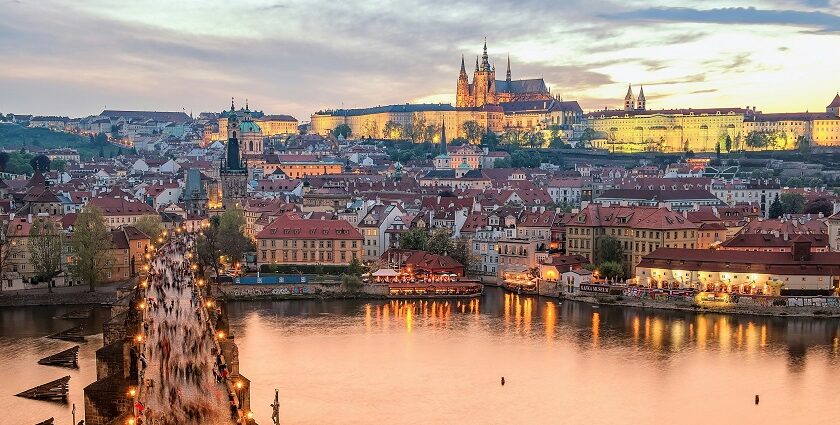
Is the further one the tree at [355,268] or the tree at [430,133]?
the tree at [430,133]

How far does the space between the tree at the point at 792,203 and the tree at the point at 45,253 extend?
28.1 m

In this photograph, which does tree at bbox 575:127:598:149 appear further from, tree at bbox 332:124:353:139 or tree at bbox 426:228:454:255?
tree at bbox 426:228:454:255

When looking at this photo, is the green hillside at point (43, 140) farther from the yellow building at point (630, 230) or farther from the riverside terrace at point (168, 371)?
the riverside terrace at point (168, 371)

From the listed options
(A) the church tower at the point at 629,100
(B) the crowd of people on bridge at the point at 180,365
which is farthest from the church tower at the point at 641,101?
(B) the crowd of people on bridge at the point at 180,365

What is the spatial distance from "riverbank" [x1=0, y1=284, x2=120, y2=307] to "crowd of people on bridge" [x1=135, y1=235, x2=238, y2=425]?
9759 mm

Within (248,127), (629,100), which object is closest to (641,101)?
(629,100)

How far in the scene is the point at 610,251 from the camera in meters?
31.6

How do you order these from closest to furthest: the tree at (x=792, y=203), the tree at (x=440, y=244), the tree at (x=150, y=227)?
the tree at (x=440, y=244) < the tree at (x=150, y=227) < the tree at (x=792, y=203)

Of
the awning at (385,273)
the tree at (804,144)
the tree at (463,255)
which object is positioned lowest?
the awning at (385,273)

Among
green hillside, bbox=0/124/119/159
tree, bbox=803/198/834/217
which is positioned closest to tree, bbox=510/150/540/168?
tree, bbox=803/198/834/217

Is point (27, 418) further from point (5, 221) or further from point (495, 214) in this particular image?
point (495, 214)

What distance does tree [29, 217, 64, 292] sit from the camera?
97.9 feet

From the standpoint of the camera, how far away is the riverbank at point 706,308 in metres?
26.1

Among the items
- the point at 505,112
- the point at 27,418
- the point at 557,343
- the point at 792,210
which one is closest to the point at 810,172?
the point at 792,210
